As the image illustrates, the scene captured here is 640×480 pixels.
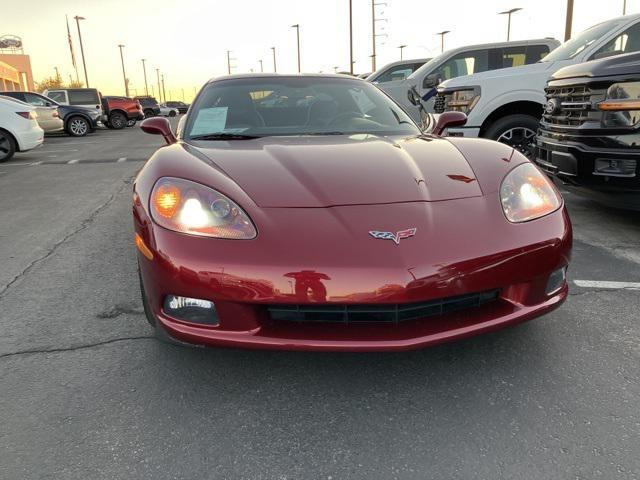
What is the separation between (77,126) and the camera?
20078mm

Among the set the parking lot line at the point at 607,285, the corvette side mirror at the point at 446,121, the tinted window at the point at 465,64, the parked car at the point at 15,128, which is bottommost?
the parking lot line at the point at 607,285

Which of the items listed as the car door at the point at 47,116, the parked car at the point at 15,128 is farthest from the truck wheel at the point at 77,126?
the parked car at the point at 15,128

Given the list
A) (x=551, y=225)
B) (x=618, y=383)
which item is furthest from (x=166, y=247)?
(x=618, y=383)

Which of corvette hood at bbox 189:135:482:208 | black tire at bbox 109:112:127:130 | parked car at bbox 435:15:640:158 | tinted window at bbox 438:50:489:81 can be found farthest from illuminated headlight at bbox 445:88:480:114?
black tire at bbox 109:112:127:130

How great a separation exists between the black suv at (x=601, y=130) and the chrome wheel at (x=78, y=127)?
1943cm

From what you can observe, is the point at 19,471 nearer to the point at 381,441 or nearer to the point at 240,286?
the point at 240,286

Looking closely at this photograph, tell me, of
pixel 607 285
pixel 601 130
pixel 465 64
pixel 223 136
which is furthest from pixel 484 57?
pixel 223 136

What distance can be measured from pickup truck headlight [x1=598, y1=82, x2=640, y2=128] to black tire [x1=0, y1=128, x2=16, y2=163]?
10.9 metres

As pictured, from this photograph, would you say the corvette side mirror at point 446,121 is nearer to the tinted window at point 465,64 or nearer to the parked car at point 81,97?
the tinted window at point 465,64

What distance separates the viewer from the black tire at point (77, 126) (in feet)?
65.6

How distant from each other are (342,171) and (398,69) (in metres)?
10.9

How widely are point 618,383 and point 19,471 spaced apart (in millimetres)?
2229

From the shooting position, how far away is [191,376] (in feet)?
7.34

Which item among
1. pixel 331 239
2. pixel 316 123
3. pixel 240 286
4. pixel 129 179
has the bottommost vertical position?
pixel 129 179
